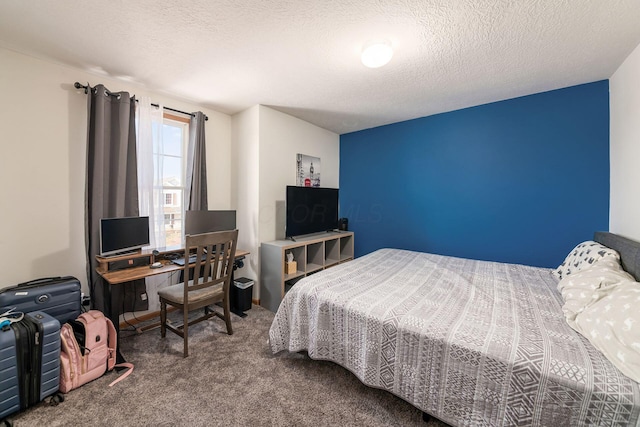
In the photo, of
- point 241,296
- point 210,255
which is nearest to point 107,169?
point 210,255

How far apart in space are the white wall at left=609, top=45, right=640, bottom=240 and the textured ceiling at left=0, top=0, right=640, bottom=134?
159 millimetres

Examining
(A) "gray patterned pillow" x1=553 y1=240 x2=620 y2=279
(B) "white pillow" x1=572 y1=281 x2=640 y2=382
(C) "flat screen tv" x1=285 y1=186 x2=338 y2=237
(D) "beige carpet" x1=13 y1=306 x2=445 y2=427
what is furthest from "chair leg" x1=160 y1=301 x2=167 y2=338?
(A) "gray patterned pillow" x1=553 y1=240 x2=620 y2=279

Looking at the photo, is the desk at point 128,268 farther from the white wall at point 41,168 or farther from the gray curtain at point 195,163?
the gray curtain at point 195,163

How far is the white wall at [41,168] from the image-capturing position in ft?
6.51

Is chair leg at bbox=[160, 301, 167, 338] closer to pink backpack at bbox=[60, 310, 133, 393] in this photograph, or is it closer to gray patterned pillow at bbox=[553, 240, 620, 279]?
pink backpack at bbox=[60, 310, 133, 393]

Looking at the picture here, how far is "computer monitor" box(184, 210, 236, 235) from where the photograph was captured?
2.80m

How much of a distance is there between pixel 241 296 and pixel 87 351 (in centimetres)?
135

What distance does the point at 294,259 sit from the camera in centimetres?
340

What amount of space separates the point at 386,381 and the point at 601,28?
8.97ft

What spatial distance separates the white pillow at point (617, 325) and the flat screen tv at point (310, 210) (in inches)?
107

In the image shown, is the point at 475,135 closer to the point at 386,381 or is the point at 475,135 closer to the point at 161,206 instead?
the point at 386,381

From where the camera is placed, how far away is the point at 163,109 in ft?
9.29

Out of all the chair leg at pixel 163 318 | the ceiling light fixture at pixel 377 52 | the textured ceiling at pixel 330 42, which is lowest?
the chair leg at pixel 163 318

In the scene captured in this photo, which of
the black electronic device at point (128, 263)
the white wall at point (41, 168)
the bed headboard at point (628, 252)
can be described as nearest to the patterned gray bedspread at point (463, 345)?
the bed headboard at point (628, 252)
